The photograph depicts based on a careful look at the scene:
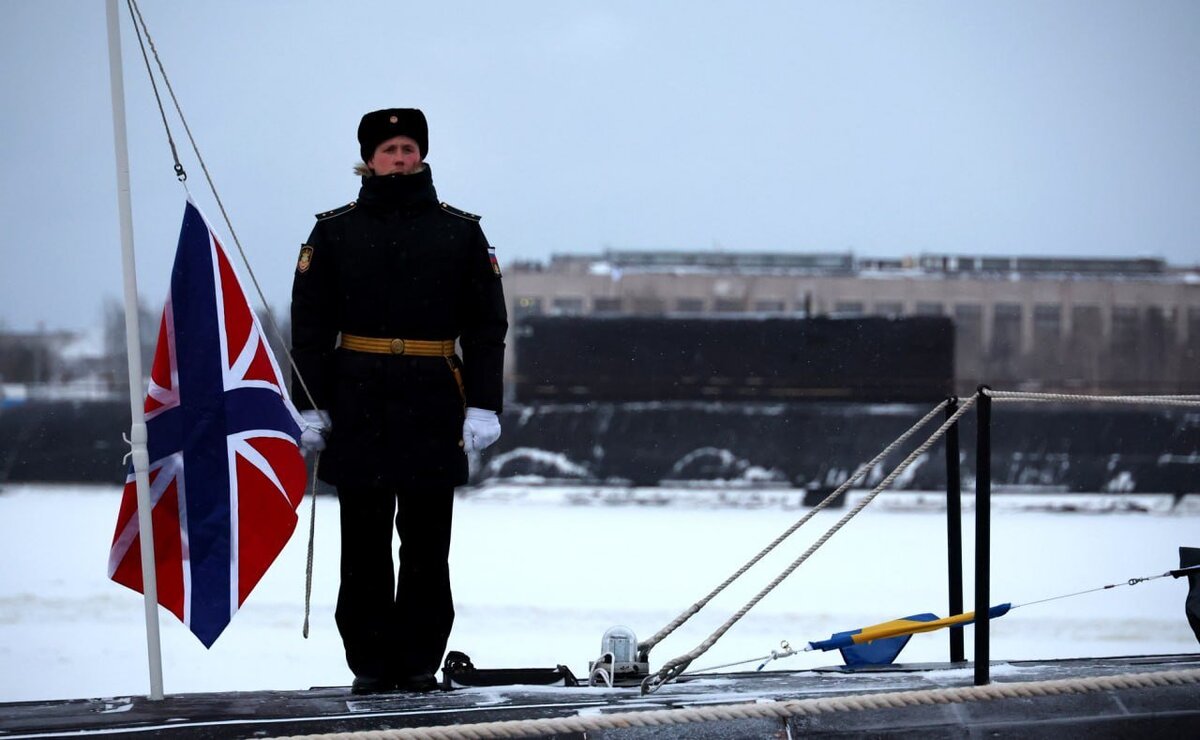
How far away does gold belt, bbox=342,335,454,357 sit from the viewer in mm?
3359

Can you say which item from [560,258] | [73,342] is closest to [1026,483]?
[560,258]

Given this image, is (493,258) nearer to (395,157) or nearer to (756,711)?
(395,157)

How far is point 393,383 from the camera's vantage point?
3.34 meters

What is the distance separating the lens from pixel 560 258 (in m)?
32.3

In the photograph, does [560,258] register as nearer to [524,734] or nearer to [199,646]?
[199,646]

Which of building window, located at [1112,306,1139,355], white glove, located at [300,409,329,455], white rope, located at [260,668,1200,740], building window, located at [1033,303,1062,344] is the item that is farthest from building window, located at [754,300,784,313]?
white rope, located at [260,668,1200,740]

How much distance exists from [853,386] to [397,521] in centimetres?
1391

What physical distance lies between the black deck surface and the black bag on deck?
2.4 inches

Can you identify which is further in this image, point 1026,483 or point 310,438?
point 1026,483

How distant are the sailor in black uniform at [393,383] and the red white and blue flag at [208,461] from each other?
17cm

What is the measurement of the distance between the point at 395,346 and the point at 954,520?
1.75 m

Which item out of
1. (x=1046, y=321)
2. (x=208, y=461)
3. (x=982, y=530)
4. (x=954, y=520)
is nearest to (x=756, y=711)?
(x=982, y=530)

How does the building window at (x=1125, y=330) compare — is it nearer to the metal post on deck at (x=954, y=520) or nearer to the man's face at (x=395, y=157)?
the metal post on deck at (x=954, y=520)

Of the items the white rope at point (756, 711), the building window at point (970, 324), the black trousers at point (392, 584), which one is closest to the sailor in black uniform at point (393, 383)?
the black trousers at point (392, 584)
